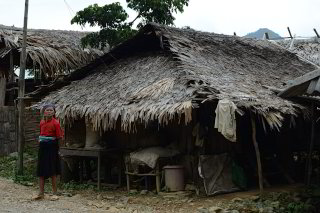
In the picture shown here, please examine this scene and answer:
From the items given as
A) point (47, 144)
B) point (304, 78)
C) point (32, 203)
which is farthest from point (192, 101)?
point (32, 203)

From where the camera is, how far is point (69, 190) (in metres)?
9.56

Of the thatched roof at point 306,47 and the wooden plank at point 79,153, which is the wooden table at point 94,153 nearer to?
the wooden plank at point 79,153

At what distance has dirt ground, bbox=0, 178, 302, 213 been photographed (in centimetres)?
746

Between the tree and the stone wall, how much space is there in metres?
3.29

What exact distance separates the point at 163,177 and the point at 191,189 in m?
0.65

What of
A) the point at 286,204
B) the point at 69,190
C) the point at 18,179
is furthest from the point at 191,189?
the point at 18,179

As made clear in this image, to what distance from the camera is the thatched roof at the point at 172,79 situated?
809 centimetres

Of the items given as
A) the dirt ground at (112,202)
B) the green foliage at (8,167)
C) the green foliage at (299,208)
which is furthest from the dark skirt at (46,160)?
the green foliage at (299,208)

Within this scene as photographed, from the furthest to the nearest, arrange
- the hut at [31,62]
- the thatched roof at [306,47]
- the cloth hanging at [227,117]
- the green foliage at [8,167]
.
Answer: the hut at [31,62], the thatched roof at [306,47], the green foliage at [8,167], the cloth hanging at [227,117]

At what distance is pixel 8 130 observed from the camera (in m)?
14.5

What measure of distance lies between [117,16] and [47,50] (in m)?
2.50

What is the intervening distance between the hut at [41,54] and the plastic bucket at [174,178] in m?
6.76

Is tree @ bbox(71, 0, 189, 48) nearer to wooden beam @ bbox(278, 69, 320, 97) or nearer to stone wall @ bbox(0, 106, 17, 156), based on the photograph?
stone wall @ bbox(0, 106, 17, 156)

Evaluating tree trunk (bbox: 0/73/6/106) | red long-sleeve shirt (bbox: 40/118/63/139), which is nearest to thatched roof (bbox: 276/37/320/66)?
red long-sleeve shirt (bbox: 40/118/63/139)
